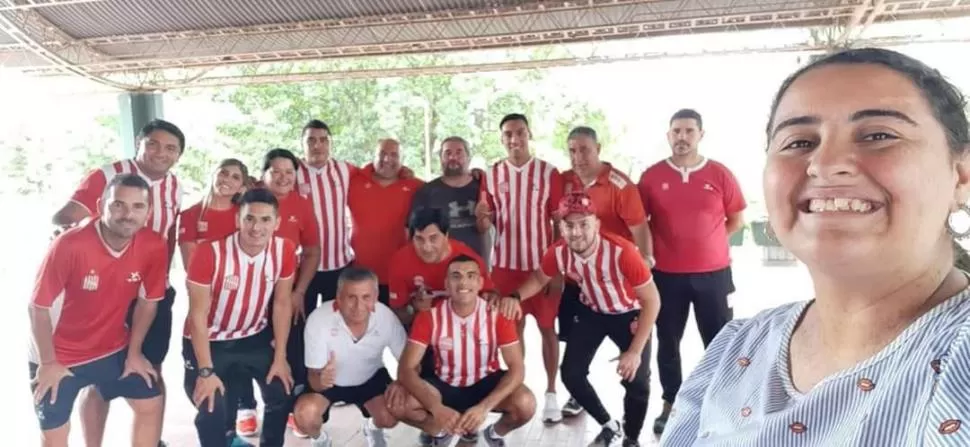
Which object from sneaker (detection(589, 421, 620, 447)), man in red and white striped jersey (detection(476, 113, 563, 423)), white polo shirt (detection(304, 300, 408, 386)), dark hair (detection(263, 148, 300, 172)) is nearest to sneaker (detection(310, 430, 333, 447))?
white polo shirt (detection(304, 300, 408, 386))

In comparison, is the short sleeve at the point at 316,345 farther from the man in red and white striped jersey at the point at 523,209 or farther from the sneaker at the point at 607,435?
the sneaker at the point at 607,435

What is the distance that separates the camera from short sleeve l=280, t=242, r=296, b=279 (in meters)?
3.32

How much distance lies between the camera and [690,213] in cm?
358

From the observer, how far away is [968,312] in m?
0.75

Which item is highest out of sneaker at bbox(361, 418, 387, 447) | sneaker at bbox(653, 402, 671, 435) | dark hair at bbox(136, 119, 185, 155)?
dark hair at bbox(136, 119, 185, 155)

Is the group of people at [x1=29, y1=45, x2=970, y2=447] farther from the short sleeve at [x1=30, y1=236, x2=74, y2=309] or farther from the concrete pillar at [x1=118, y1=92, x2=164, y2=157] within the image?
the concrete pillar at [x1=118, y1=92, x2=164, y2=157]

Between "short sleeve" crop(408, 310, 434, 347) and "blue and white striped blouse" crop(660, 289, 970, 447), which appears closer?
"blue and white striped blouse" crop(660, 289, 970, 447)

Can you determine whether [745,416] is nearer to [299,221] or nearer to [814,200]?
[814,200]

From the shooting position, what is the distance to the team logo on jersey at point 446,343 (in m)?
3.30

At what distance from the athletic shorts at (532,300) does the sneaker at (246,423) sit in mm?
1540

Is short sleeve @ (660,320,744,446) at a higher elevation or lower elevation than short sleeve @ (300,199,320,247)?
lower

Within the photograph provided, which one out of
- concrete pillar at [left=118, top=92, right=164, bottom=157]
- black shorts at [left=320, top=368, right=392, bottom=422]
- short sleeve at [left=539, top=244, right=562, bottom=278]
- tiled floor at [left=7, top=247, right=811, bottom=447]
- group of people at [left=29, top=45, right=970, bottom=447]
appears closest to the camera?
group of people at [left=29, top=45, right=970, bottom=447]

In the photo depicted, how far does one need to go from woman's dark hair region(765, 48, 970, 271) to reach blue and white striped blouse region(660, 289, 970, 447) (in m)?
0.17

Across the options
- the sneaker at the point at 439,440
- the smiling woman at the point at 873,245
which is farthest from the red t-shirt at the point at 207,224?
the smiling woman at the point at 873,245
